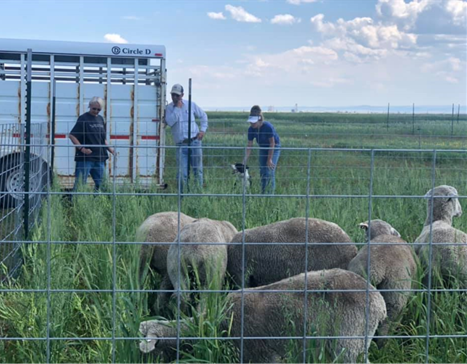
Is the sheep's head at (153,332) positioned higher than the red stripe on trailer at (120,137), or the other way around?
Result: the red stripe on trailer at (120,137)

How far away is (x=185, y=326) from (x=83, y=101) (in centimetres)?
1086

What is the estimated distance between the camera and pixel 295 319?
4.62 meters

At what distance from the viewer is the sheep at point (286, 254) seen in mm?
5930

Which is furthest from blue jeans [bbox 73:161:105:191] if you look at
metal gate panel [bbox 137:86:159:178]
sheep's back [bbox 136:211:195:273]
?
sheep's back [bbox 136:211:195:273]

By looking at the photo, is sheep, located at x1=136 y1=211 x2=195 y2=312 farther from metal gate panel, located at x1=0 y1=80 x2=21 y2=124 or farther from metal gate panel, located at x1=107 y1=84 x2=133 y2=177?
metal gate panel, located at x1=0 y1=80 x2=21 y2=124

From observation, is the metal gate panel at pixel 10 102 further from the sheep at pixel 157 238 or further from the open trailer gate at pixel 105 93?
the sheep at pixel 157 238

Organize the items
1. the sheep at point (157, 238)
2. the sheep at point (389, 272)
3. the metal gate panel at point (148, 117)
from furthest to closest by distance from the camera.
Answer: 1. the metal gate panel at point (148, 117)
2. the sheep at point (157, 238)
3. the sheep at point (389, 272)

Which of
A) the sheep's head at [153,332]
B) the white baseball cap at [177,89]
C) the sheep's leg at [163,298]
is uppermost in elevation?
the white baseball cap at [177,89]

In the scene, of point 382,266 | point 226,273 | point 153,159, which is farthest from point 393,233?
point 153,159

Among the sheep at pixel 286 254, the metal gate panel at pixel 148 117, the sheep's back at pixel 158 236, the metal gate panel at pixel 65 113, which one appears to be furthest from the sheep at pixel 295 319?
the metal gate panel at pixel 65 113

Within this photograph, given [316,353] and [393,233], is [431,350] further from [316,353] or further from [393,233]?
[393,233]

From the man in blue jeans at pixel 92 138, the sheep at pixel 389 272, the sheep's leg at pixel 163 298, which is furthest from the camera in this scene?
the man in blue jeans at pixel 92 138

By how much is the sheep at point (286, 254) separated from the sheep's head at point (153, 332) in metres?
1.47

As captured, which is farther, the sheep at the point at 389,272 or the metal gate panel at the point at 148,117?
the metal gate panel at the point at 148,117
